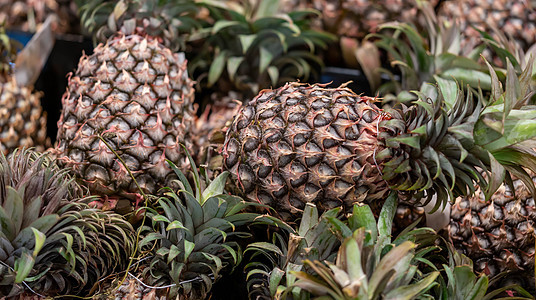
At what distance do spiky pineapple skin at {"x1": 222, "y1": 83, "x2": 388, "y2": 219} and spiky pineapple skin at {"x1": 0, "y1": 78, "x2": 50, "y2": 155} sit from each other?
0.87 meters

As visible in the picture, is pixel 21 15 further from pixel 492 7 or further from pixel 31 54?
pixel 492 7

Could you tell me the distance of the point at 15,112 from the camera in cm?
173

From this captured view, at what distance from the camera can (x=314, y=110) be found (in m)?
1.23

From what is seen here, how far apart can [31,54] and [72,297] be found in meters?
1.16

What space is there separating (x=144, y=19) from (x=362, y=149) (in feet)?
3.17

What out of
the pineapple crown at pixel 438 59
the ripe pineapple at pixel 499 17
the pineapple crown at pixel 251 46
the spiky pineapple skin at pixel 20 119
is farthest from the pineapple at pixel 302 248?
the ripe pineapple at pixel 499 17

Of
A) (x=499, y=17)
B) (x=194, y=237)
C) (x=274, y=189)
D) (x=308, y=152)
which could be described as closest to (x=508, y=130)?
(x=308, y=152)

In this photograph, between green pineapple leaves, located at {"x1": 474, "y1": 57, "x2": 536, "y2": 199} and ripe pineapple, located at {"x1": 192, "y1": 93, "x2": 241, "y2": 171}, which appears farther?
ripe pineapple, located at {"x1": 192, "y1": 93, "x2": 241, "y2": 171}

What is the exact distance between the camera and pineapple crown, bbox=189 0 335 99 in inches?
71.6

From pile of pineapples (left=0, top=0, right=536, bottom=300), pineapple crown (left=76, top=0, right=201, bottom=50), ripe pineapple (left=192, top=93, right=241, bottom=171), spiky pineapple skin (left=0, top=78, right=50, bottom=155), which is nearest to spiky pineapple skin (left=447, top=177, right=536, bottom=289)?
pile of pineapples (left=0, top=0, right=536, bottom=300)

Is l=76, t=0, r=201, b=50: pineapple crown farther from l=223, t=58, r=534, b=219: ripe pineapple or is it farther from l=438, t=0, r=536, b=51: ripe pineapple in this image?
l=438, t=0, r=536, b=51: ripe pineapple

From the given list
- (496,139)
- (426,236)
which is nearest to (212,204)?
(426,236)

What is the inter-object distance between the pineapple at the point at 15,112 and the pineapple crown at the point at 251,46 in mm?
669

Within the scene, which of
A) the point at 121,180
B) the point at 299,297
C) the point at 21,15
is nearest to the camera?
the point at 299,297
